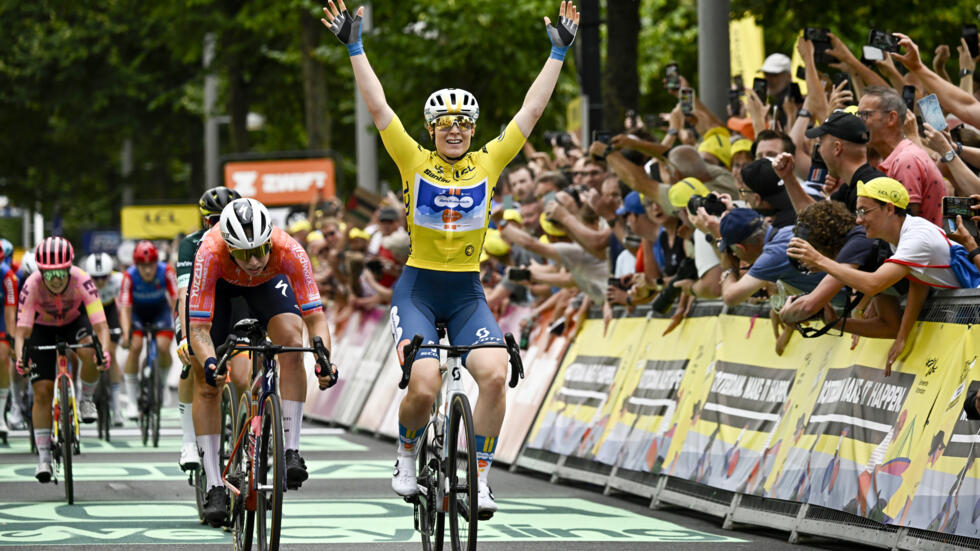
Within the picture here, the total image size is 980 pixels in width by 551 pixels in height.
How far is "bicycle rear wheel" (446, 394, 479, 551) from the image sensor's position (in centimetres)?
820

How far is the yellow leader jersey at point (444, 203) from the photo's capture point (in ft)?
30.0

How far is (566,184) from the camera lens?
16078 mm

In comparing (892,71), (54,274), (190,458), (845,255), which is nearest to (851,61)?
(892,71)

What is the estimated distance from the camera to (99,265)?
2008cm

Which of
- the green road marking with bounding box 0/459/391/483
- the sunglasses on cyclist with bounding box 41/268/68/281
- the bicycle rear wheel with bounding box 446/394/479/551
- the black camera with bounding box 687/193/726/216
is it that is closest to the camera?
the bicycle rear wheel with bounding box 446/394/479/551

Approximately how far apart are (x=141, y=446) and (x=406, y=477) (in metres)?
10.1

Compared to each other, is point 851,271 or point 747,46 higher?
point 747,46

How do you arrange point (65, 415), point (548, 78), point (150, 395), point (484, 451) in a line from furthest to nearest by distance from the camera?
point (150, 395), point (65, 415), point (548, 78), point (484, 451)

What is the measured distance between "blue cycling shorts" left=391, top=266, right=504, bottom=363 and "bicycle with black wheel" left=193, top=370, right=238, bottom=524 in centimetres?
122

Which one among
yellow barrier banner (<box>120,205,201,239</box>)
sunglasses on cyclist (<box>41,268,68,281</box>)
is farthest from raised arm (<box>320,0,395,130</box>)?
yellow barrier banner (<box>120,205,201,239</box>)

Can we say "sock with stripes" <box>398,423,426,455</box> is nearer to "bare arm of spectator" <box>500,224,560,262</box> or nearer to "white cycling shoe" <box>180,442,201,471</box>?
"white cycling shoe" <box>180,442,201,471</box>

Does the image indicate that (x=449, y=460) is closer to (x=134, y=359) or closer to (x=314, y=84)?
(x=134, y=359)

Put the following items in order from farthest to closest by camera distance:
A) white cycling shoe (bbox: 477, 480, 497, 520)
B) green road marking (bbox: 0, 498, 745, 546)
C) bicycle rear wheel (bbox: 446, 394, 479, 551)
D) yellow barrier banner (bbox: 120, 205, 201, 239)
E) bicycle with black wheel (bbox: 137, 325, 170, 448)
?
yellow barrier banner (bbox: 120, 205, 201, 239)
bicycle with black wheel (bbox: 137, 325, 170, 448)
green road marking (bbox: 0, 498, 745, 546)
white cycling shoe (bbox: 477, 480, 497, 520)
bicycle rear wheel (bbox: 446, 394, 479, 551)

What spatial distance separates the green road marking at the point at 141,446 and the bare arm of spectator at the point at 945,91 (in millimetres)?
9069
